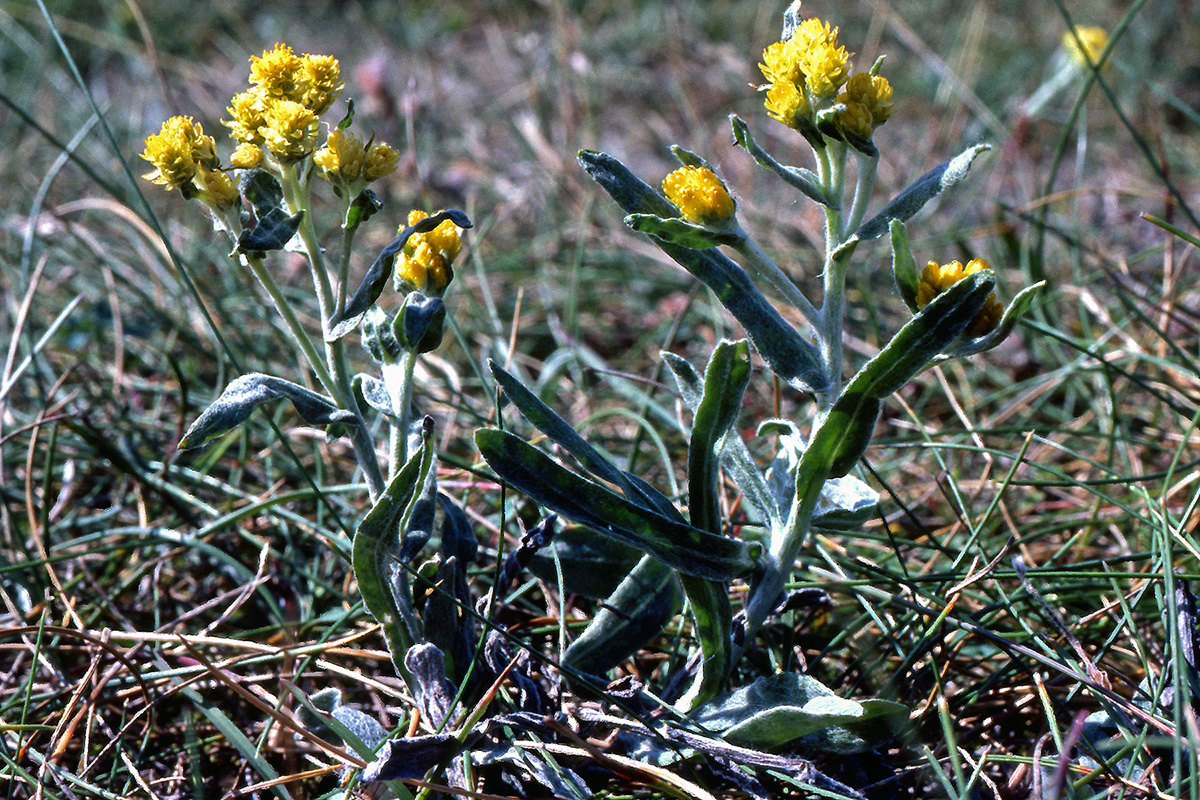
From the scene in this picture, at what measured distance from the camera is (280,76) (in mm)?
1116

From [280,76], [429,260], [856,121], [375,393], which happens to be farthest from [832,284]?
[280,76]

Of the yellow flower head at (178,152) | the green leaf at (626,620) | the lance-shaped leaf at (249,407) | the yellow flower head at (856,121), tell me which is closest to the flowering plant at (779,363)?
the yellow flower head at (856,121)

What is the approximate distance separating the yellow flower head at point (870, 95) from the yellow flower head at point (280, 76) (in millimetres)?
672

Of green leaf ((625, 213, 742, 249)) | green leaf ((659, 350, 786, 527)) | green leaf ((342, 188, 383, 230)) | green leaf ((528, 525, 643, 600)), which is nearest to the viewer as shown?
green leaf ((625, 213, 742, 249))

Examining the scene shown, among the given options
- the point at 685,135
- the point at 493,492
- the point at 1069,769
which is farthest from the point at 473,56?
the point at 1069,769

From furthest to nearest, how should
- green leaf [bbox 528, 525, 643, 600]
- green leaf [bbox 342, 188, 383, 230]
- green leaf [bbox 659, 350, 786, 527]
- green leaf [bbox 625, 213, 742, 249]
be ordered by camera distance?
green leaf [bbox 528, 525, 643, 600] < green leaf [bbox 659, 350, 786, 527] < green leaf [bbox 342, 188, 383, 230] < green leaf [bbox 625, 213, 742, 249]

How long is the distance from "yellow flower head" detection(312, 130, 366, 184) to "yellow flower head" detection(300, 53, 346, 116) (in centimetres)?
4

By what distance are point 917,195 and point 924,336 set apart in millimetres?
188

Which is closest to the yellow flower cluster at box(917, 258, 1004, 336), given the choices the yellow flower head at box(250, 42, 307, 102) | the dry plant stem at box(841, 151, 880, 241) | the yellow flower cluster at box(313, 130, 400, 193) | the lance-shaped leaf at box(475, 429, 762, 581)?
the dry plant stem at box(841, 151, 880, 241)

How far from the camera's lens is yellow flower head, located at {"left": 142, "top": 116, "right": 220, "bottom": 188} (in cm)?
107

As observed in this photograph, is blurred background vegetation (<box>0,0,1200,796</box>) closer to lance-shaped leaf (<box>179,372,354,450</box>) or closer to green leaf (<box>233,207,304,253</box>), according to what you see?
→ lance-shaped leaf (<box>179,372,354,450</box>)

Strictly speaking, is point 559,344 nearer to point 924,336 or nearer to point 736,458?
point 736,458

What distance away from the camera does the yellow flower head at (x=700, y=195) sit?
3.50ft

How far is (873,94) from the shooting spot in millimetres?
1053
